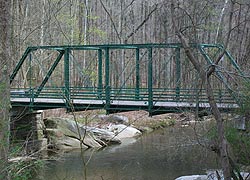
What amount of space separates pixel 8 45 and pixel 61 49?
7943 mm

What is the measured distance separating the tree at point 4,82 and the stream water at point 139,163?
3.83m

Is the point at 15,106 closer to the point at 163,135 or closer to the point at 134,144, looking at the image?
the point at 134,144

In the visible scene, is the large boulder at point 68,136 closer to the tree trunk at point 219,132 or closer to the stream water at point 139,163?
the stream water at point 139,163

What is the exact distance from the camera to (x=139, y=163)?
44.6 ft

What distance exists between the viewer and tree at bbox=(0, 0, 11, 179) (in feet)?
19.5

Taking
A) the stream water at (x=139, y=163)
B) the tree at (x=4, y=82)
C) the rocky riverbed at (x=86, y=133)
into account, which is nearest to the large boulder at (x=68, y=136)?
the rocky riverbed at (x=86, y=133)

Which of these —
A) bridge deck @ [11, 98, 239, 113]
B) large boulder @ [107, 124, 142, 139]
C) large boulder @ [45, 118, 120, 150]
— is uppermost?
bridge deck @ [11, 98, 239, 113]

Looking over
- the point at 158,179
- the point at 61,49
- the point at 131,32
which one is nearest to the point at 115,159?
the point at 158,179

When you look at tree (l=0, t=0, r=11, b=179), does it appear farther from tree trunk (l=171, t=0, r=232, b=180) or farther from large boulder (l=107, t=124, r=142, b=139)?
large boulder (l=107, t=124, r=142, b=139)

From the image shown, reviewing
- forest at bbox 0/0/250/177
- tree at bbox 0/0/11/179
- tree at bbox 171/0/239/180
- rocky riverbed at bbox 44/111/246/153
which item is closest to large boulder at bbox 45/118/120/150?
rocky riverbed at bbox 44/111/246/153

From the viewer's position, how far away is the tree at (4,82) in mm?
5953

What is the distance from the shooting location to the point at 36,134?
16562 millimetres

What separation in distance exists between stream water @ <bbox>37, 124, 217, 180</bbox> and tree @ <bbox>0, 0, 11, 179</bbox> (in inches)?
151

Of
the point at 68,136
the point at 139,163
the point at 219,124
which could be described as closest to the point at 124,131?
the point at 68,136
